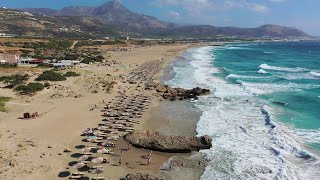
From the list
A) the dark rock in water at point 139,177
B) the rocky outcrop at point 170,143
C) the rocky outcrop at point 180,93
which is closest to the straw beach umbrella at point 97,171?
the dark rock in water at point 139,177

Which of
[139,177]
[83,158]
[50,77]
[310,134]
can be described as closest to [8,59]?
[50,77]

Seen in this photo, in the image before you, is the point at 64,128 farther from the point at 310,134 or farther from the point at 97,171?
the point at 310,134

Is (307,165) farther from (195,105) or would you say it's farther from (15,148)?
(15,148)

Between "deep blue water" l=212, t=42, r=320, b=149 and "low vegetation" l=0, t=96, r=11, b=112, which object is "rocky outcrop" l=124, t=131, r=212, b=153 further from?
"low vegetation" l=0, t=96, r=11, b=112

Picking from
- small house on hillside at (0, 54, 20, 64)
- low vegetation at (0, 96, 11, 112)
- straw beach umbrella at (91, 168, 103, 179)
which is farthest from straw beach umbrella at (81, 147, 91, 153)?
small house on hillside at (0, 54, 20, 64)

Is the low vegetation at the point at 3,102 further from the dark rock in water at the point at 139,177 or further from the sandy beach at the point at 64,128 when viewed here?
the dark rock in water at the point at 139,177

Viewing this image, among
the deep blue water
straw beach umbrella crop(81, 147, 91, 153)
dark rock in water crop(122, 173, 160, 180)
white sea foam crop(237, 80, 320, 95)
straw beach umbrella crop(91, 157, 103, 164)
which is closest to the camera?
dark rock in water crop(122, 173, 160, 180)
